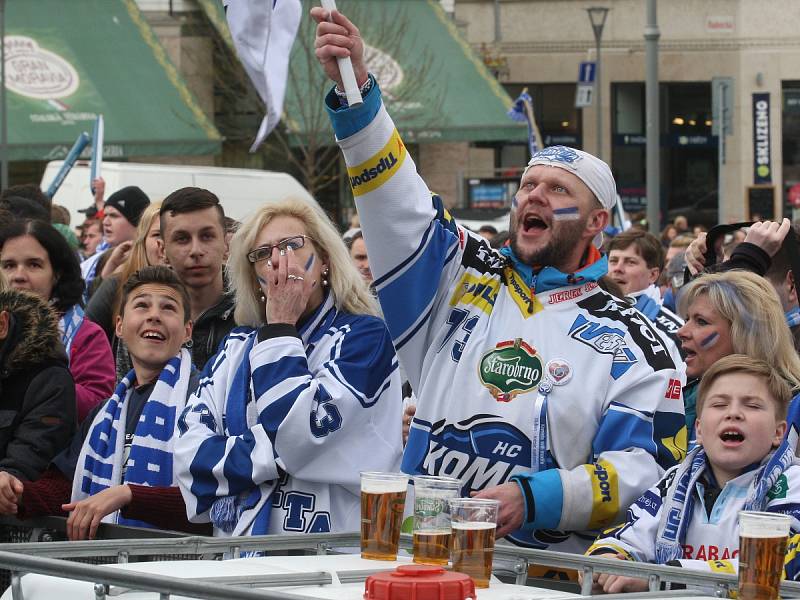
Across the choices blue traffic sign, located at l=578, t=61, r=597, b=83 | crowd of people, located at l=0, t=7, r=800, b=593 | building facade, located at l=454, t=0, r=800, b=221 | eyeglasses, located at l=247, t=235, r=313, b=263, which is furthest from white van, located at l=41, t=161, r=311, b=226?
building facade, located at l=454, t=0, r=800, b=221

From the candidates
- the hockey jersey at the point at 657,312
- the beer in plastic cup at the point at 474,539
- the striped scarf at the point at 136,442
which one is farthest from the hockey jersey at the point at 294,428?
the hockey jersey at the point at 657,312

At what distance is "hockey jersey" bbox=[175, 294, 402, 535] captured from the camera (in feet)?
15.2

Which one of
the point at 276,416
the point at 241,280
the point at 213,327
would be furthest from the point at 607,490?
the point at 213,327

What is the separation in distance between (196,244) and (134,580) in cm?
358

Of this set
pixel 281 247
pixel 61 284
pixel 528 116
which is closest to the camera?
pixel 281 247

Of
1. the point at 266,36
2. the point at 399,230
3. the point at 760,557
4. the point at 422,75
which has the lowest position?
the point at 760,557

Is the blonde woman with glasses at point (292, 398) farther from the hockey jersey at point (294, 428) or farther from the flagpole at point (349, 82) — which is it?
the flagpole at point (349, 82)

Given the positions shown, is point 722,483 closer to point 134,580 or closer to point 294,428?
point 294,428

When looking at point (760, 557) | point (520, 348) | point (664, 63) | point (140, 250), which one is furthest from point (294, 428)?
point (664, 63)

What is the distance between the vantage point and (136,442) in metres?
5.39

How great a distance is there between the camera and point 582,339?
4.30m

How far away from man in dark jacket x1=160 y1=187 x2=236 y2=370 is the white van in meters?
10.7

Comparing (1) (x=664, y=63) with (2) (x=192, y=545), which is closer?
(2) (x=192, y=545)

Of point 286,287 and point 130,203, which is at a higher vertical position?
point 130,203
